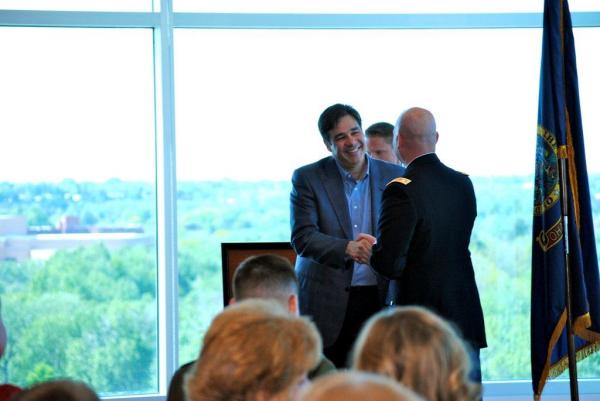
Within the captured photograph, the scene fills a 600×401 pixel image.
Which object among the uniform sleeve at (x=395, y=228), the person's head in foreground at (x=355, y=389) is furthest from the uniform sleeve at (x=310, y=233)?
the person's head in foreground at (x=355, y=389)

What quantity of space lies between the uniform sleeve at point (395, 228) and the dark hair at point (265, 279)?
2.88 ft

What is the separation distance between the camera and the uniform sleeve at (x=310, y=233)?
4734 mm

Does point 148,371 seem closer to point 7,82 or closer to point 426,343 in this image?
point 7,82

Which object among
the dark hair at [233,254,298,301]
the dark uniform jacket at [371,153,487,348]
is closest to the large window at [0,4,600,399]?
the dark uniform jacket at [371,153,487,348]

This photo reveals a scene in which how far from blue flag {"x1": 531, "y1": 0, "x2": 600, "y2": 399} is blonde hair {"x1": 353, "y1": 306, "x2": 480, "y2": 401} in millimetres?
3418

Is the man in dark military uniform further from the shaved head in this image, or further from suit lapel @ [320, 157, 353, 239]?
suit lapel @ [320, 157, 353, 239]

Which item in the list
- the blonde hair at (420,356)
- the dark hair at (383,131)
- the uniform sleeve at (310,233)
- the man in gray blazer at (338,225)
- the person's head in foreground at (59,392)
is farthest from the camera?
the dark hair at (383,131)

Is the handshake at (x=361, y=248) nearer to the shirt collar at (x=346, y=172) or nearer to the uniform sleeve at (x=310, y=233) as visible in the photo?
the uniform sleeve at (x=310, y=233)

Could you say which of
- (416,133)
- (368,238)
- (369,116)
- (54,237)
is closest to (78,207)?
(54,237)

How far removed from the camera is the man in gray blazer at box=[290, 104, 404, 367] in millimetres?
4863

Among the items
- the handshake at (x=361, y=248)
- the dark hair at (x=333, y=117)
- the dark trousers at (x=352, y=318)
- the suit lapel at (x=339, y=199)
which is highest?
the dark hair at (x=333, y=117)

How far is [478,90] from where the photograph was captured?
663 cm

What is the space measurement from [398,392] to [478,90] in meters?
5.51

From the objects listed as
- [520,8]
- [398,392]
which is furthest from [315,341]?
[520,8]
